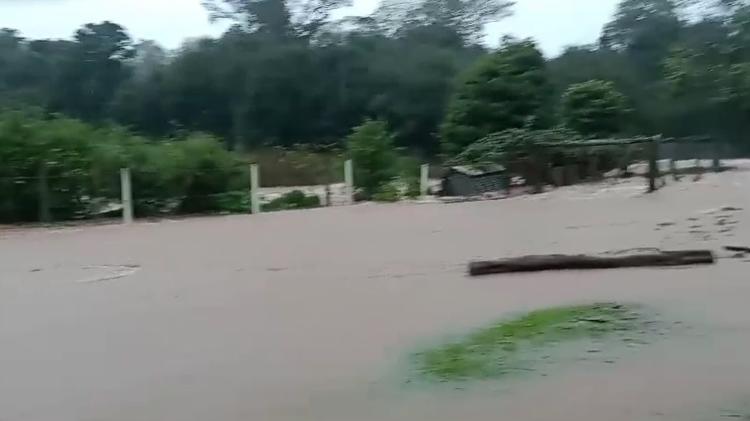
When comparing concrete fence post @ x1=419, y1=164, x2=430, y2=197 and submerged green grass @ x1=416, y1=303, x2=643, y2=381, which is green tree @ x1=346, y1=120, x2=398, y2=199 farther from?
submerged green grass @ x1=416, y1=303, x2=643, y2=381

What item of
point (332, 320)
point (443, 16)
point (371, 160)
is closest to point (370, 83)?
point (443, 16)

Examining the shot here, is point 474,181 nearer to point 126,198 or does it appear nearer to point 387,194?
point 387,194

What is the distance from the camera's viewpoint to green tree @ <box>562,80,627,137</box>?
28422 millimetres

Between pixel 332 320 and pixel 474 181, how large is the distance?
49.2ft

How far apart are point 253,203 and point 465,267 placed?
10040mm

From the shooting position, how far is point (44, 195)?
56.3 feet

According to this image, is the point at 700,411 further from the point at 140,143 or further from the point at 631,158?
the point at 631,158

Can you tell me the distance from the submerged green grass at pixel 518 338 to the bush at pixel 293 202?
13.5 meters

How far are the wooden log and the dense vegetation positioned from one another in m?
11.1

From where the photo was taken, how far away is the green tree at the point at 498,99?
2800 centimetres

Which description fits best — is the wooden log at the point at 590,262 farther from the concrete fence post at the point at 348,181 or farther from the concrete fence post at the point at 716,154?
the concrete fence post at the point at 716,154

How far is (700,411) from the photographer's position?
4125 millimetres

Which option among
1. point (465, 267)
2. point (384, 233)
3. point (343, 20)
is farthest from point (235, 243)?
point (343, 20)

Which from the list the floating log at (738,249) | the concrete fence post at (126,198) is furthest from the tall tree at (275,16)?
the floating log at (738,249)
